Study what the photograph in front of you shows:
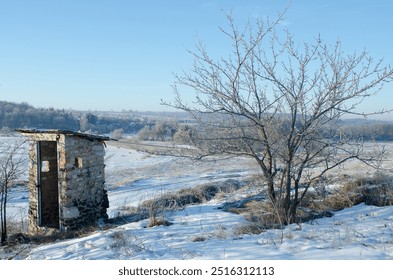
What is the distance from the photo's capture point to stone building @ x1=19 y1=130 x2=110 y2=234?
7980 mm

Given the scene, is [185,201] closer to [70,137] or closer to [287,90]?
[70,137]

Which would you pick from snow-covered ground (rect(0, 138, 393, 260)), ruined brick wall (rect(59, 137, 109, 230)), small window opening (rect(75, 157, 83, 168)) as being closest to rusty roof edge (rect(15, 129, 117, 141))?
ruined brick wall (rect(59, 137, 109, 230))

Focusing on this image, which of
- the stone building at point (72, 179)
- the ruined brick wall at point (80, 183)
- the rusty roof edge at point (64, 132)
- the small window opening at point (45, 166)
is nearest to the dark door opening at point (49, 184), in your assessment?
the small window opening at point (45, 166)

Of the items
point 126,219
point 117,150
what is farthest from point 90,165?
point 117,150

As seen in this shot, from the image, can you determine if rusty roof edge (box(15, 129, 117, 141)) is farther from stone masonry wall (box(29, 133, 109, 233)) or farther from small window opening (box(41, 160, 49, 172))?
small window opening (box(41, 160, 49, 172))

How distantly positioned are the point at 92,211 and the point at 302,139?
527cm

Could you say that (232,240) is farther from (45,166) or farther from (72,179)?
(45,166)

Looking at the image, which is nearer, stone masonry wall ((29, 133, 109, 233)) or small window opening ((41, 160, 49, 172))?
stone masonry wall ((29, 133, 109, 233))

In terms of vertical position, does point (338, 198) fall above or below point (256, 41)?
below

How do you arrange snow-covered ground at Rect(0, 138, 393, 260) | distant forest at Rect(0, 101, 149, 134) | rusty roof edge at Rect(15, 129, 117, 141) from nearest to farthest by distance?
1. snow-covered ground at Rect(0, 138, 393, 260)
2. rusty roof edge at Rect(15, 129, 117, 141)
3. distant forest at Rect(0, 101, 149, 134)

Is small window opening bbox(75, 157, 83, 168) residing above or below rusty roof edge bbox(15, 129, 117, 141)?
below

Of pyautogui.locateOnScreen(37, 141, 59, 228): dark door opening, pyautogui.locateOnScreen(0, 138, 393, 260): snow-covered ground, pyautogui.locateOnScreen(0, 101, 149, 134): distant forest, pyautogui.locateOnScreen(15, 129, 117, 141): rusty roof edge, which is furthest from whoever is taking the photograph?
pyautogui.locateOnScreen(0, 101, 149, 134): distant forest

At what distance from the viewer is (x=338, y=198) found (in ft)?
25.2
